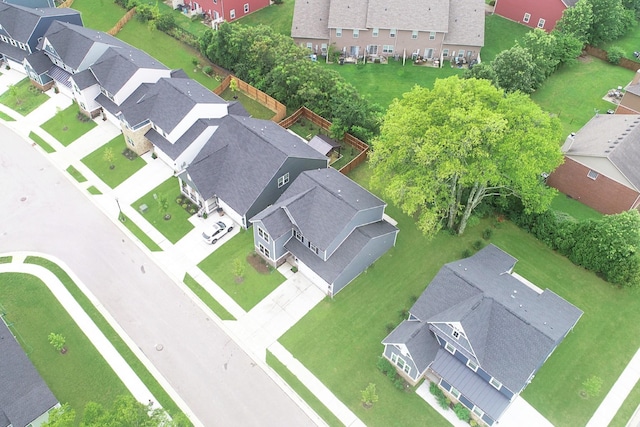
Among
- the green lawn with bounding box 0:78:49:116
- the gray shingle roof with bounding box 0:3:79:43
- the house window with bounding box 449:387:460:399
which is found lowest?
the house window with bounding box 449:387:460:399

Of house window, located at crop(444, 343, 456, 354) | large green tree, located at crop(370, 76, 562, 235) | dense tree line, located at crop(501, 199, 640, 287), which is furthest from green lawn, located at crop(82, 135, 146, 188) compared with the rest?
dense tree line, located at crop(501, 199, 640, 287)

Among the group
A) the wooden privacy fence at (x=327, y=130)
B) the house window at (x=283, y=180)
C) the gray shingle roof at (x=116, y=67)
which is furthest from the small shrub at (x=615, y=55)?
the gray shingle roof at (x=116, y=67)

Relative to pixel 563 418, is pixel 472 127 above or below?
above

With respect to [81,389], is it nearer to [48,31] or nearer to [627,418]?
[627,418]

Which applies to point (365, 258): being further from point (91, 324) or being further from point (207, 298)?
point (91, 324)

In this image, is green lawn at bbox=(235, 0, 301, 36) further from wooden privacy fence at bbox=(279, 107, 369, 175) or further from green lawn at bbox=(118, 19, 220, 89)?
wooden privacy fence at bbox=(279, 107, 369, 175)

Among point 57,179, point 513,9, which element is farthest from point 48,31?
point 513,9
